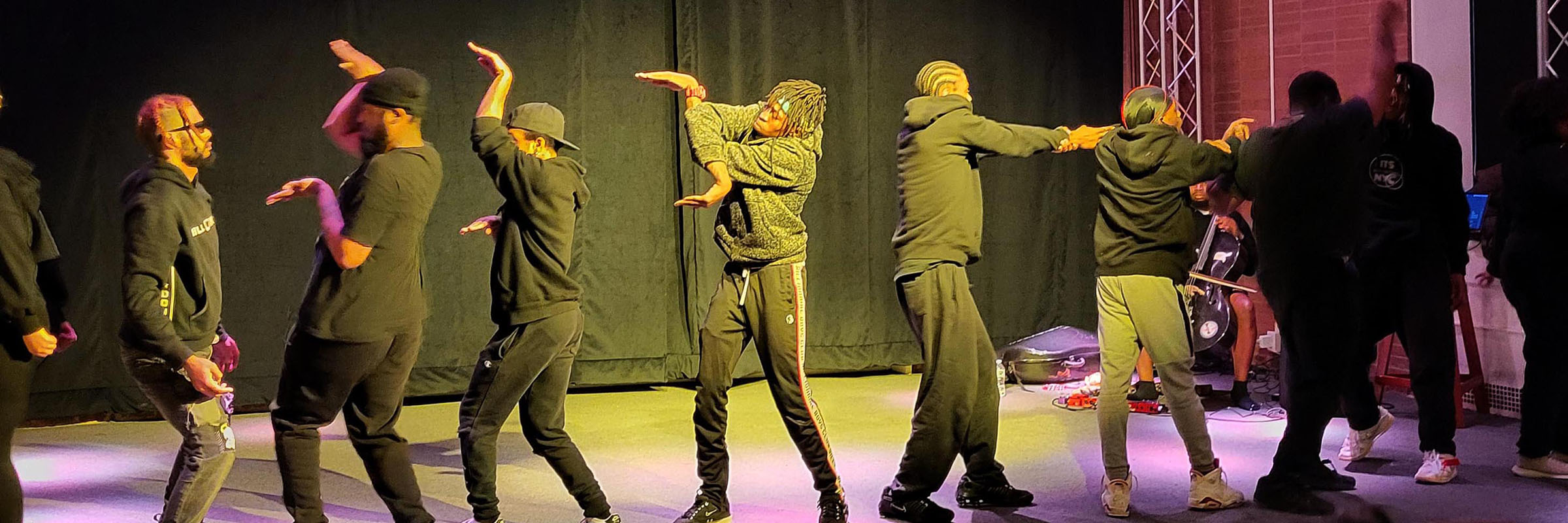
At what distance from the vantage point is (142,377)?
3.65 metres

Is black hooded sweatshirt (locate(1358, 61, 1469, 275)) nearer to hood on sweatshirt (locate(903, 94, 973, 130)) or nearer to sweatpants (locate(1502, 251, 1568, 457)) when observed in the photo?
sweatpants (locate(1502, 251, 1568, 457))

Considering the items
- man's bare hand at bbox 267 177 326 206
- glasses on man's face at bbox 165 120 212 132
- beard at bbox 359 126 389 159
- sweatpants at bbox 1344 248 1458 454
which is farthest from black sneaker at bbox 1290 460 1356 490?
glasses on man's face at bbox 165 120 212 132

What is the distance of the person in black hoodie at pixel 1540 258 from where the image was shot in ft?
15.8

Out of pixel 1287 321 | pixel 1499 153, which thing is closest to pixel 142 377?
pixel 1287 321

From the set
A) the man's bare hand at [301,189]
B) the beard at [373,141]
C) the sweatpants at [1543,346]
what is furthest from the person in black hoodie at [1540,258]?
the man's bare hand at [301,189]

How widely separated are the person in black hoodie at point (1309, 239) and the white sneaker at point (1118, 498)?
46 cm

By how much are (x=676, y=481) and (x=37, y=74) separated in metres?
3.94

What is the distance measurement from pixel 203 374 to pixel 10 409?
46cm

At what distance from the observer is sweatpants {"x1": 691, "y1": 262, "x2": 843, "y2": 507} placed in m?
4.27

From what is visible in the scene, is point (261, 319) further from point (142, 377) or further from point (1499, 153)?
point (1499, 153)

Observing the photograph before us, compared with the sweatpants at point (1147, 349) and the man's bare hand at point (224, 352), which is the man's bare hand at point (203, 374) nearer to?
the man's bare hand at point (224, 352)

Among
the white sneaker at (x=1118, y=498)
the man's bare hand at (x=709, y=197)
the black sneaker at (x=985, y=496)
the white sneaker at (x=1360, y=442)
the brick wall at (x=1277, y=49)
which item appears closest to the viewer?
the man's bare hand at (x=709, y=197)

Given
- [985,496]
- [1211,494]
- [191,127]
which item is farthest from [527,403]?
[1211,494]

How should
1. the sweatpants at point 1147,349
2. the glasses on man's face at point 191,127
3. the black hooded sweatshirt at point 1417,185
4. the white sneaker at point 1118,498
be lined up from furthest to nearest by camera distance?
the black hooded sweatshirt at point 1417,185, the white sneaker at point 1118,498, the sweatpants at point 1147,349, the glasses on man's face at point 191,127
